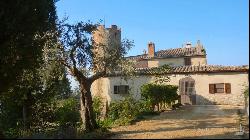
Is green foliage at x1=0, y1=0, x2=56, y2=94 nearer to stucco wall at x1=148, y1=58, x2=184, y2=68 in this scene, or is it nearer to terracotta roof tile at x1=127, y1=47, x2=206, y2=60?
terracotta roof tile at x1=127, y1=47, x2=206, y2=60

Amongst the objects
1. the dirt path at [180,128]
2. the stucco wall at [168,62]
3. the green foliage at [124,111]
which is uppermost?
the stucco wall at [168,62]

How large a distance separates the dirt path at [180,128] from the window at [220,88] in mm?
8865

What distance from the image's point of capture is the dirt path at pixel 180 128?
17247mm

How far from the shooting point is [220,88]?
36125 millimetres

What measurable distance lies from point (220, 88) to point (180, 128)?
16922 millimetres

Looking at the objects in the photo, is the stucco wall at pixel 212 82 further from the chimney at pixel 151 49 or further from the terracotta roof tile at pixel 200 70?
the chimney at pixel 151 49

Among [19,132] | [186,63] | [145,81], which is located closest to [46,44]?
[19,132]

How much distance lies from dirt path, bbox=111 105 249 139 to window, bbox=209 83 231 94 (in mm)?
8865

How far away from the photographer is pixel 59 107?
3203 centimetres

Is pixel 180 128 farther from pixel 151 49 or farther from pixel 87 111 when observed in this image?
pixel 151 49

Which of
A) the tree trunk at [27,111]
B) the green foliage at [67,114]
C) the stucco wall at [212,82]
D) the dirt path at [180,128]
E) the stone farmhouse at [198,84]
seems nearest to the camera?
the dirt path at [180,128]

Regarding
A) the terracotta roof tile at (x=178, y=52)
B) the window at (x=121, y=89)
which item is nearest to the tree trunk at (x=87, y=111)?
the window at (x=121, y=89)

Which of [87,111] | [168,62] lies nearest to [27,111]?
[87,111]

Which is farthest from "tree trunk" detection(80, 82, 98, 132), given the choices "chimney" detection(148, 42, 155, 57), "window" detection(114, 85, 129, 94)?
"chimney" detection(148, 42, 155, 57)
